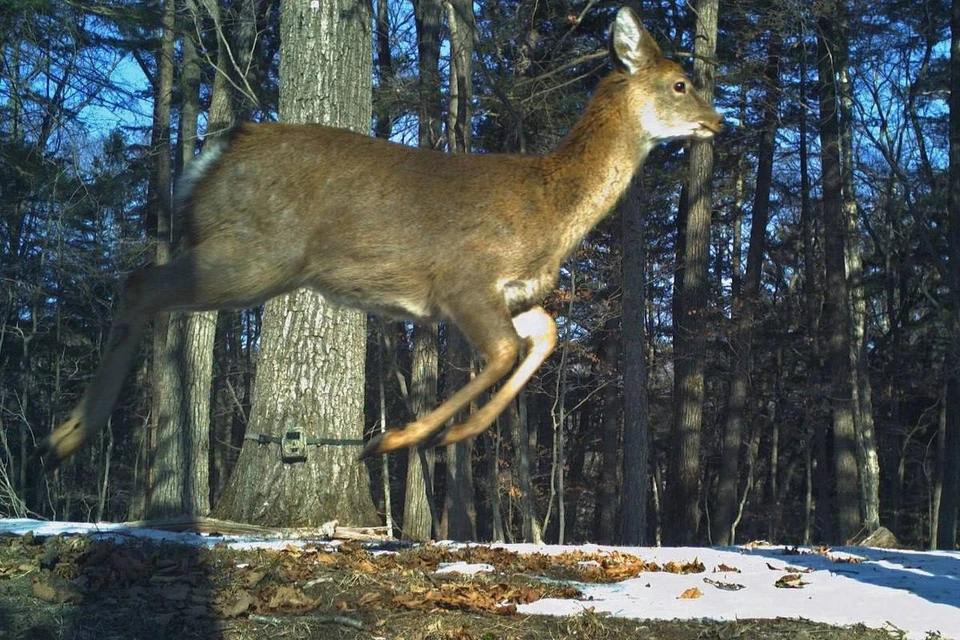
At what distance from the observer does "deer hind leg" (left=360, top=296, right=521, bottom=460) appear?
5334mm

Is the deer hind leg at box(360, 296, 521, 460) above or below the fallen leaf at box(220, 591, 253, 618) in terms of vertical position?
above

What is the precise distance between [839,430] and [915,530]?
54.7 ft

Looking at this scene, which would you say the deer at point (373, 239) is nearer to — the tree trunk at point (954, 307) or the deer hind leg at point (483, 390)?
the deer hind leg at point (483, 390)

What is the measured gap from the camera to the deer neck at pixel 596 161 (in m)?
5.93

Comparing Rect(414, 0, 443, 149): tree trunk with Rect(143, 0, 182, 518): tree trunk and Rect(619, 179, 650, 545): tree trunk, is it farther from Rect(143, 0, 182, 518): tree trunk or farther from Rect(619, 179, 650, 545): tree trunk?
Rect(143, 0, 182, 518): tree trunk

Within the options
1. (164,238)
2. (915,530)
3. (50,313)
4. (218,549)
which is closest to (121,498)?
(50,313)

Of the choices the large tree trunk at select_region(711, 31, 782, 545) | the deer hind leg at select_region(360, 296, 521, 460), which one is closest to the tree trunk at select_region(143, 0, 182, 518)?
the deer hind leg at select_region(360, 296, 521, 460)

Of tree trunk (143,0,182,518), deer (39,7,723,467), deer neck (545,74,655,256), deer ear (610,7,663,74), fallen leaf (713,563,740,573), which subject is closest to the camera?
deer (39,7,723,467)

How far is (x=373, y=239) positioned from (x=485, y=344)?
0.79 m

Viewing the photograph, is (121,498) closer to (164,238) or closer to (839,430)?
(164,238)

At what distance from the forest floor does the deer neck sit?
193 cm

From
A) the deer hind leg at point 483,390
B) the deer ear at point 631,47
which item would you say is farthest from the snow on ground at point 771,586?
the deer ear at point 631,47

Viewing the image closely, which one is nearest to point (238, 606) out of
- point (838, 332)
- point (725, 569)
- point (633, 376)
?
point (725, 569)

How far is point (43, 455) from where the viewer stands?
505cm
